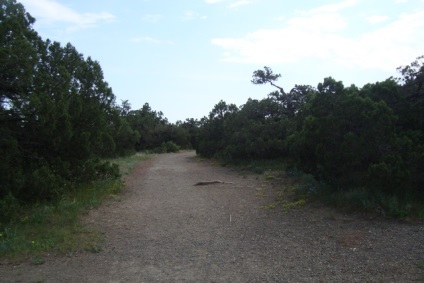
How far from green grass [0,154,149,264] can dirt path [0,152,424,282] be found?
31 cm

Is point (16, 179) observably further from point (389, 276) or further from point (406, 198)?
point (406, 198)

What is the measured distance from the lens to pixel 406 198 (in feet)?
26.1

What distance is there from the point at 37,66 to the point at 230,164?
1239 centimetres

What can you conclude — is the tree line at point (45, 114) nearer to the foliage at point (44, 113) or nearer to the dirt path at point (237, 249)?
the foliage at point (44, 113)

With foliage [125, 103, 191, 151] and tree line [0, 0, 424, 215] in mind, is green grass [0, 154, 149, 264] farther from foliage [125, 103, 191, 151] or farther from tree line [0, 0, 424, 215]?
foliage [125, 103, 191, 151]

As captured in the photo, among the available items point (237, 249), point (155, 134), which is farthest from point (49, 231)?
point (155, 134)

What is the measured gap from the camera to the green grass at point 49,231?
20.8 ft

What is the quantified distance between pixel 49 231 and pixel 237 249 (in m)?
3.77

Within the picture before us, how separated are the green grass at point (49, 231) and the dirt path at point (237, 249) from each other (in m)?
0.31

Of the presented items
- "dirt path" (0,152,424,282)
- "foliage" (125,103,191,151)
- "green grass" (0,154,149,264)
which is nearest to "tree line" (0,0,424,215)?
"green grass" (0,154,149,264)

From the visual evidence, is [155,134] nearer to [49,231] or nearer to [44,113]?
[44,113]

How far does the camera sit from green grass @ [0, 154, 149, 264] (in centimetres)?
633

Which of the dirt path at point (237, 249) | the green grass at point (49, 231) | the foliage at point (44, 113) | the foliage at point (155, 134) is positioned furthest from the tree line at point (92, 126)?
the foliage at point (155, 134)

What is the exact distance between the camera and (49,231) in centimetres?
738
